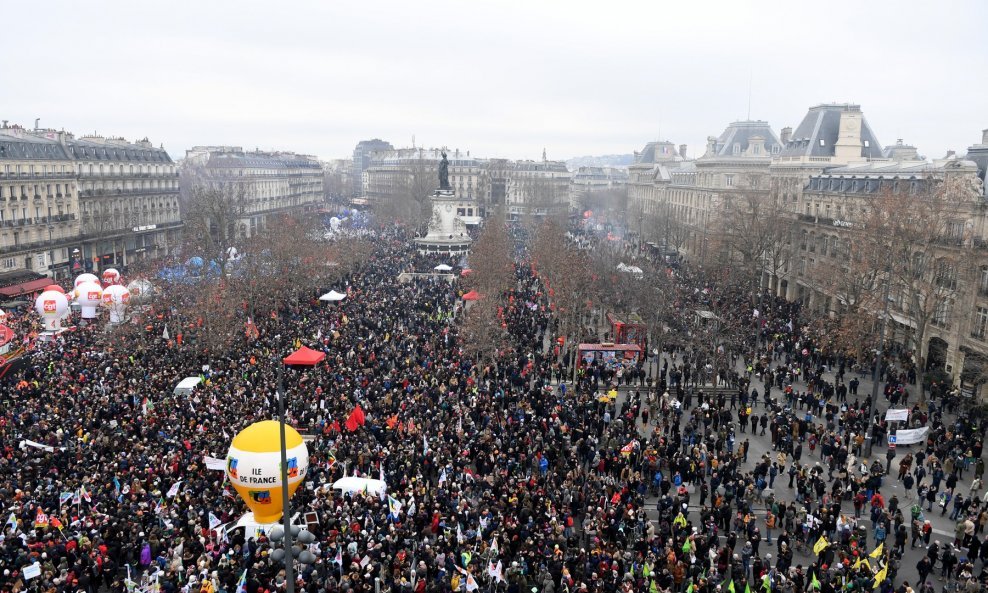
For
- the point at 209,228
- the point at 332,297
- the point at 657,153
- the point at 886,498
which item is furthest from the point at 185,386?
the point at 657,153

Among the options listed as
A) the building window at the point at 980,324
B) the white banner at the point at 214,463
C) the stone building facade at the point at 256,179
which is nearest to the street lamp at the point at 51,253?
the stone building facade at the point at 256,179

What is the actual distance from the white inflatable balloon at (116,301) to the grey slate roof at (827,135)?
5004cm

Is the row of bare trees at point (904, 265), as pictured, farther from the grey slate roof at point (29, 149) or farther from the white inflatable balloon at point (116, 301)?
the grey slate roof at point (29, 149)

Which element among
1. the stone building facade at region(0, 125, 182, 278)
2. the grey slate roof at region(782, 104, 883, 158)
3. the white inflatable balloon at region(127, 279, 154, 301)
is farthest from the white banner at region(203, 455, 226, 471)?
the grey slate roof at region(782, 104, 883, 158)

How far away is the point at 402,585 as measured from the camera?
1559 centimetres

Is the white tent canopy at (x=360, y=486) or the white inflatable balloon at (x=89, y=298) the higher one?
the white inflatable balloon at (x=89, y=298)

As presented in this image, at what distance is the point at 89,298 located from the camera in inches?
1644

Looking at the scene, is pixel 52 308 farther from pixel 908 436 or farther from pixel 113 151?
pixel 908 436

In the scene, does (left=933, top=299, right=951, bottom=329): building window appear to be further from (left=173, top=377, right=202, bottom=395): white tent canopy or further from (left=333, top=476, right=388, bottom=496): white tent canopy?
(left=173, top=377, right=202, bottom=395): white tent canopy

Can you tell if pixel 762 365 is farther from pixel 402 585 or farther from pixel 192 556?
pixel 192 556

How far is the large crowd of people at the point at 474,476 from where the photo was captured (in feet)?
54.4

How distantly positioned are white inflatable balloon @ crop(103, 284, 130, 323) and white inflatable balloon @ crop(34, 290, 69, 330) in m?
2.09

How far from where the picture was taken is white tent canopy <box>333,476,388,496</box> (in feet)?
64.4

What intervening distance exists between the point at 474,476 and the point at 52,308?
93.8 ft
